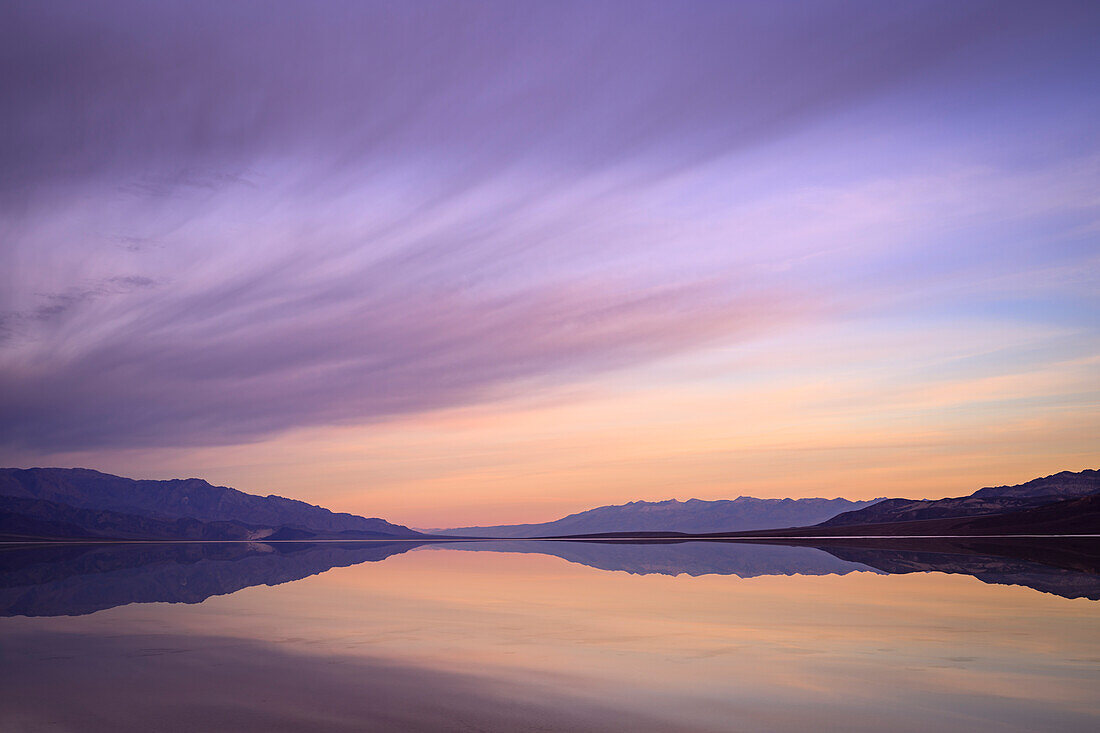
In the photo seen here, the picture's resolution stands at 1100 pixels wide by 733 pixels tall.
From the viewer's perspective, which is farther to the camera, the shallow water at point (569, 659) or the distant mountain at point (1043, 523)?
the distant mountain at point (1043, 523)

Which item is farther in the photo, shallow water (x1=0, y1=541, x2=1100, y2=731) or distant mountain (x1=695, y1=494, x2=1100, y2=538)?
distant mountain (x1=695, y1=494, x2=1100, y2=538)

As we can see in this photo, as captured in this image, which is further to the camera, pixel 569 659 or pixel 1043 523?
pixel 1043 523

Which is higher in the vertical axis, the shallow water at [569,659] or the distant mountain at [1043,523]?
the shallow water at [569,659]

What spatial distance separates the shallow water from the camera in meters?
13.4

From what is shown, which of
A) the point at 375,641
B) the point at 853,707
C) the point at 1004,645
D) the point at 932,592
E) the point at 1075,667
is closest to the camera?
the point at 853,707

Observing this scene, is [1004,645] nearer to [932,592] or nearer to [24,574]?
[932,592]

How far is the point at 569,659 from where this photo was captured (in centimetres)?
1850

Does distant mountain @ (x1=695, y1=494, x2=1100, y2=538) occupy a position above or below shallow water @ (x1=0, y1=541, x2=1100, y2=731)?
below

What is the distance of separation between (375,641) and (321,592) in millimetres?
17649

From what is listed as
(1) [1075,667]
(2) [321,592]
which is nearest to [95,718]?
(1) [1075,667]

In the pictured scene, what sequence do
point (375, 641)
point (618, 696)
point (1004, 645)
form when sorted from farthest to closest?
point (375, 641)
point (1004, 645)
point (618, 696)

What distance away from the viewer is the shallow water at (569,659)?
13.4 m

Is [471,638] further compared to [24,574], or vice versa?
[24,574]

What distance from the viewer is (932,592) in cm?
3219
